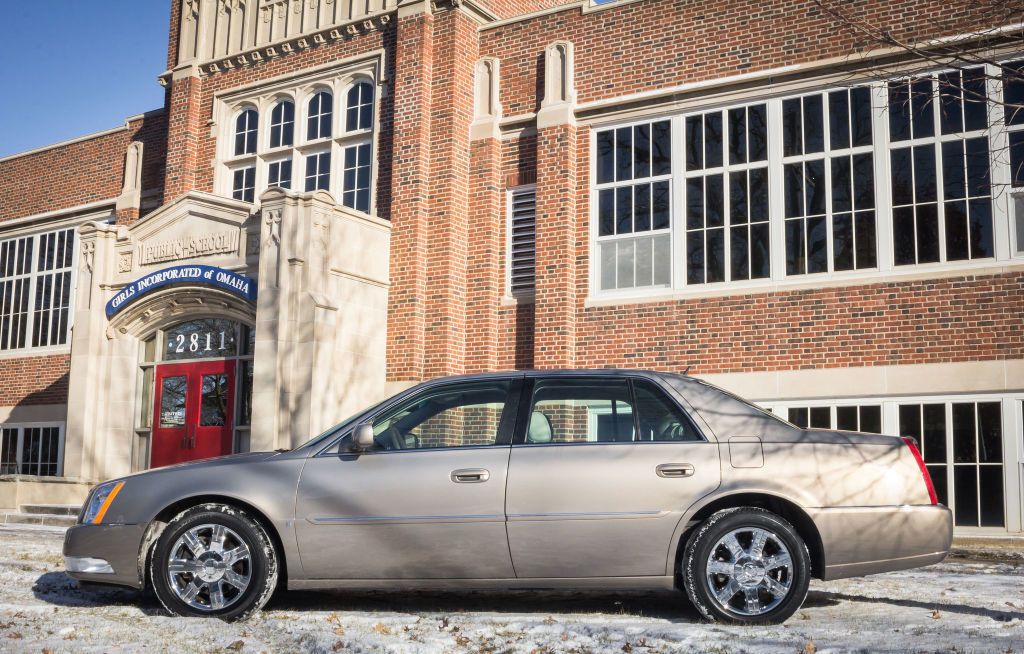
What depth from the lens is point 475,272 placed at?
1568 cm

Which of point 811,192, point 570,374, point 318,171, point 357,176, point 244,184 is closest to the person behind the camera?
point 570,374

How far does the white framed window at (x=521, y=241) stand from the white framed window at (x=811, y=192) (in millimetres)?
1059

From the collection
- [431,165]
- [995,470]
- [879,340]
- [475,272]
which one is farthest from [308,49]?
[995,470]

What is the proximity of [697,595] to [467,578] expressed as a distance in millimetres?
1349

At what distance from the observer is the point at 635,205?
48.1 ft

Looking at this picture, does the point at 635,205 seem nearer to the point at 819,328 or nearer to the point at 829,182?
the point at 829,182

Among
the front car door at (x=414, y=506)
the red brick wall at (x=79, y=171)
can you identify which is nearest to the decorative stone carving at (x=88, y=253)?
the red brick wall at (x=79, y=171)

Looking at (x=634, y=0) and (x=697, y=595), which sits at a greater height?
(x=634, y=0)

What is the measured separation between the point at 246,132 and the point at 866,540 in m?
15.0

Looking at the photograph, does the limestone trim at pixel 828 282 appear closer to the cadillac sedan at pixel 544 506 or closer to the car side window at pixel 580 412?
the cadillac sedan at pixel 544 506

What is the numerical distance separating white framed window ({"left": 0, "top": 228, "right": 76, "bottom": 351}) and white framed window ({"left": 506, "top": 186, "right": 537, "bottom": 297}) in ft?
32.2

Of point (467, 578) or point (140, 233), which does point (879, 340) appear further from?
point (140, 233)

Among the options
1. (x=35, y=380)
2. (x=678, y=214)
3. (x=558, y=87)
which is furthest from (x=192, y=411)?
(x=678, y=214)

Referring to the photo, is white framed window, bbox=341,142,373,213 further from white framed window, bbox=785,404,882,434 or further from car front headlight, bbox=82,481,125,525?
car front headlight, bbox=82,481,125,525
